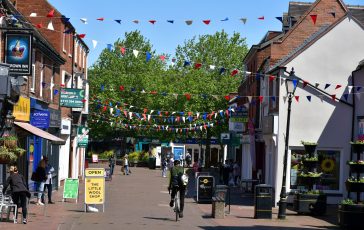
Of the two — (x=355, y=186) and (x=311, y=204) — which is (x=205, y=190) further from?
(x=355, y=186)

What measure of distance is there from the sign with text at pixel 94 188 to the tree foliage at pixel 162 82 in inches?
1747

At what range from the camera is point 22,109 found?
26.3 m

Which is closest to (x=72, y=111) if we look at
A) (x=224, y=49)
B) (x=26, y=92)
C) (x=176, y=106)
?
(x=26, y=92)

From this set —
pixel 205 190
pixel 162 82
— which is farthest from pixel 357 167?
pixel 162 82

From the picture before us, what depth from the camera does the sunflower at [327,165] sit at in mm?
31188

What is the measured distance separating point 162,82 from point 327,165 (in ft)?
164

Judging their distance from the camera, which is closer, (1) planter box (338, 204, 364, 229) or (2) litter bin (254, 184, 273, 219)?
(1) planter box (338, 204, 364, 229)

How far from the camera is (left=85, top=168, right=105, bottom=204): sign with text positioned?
24234 millimetres

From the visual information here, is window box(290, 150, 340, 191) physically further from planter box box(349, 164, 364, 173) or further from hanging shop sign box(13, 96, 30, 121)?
hanging shop sign box(13, 96, 30, 121)

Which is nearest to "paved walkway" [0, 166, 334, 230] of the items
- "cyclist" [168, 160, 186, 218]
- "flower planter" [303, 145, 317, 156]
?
"cyclist" [168, 160, 186, 218]

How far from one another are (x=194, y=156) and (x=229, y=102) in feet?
78.0

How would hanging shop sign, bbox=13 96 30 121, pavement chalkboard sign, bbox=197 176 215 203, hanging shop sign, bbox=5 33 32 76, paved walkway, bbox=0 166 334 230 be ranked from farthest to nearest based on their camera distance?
pavement chalkboard sign, bbox=197 176 215 203, hanging shop sign, bbox=13 96 30 121, hanging shop sign, bbox=5 33 32 76, paved walkway, bbox=0 166 334 230

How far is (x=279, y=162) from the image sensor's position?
3081 cm

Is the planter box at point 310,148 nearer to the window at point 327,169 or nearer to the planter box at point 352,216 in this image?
the window at point 327,169
